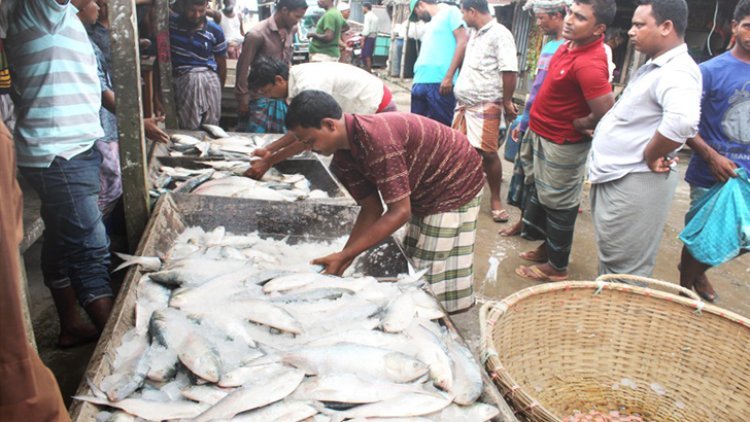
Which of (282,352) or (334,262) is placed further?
(334,262)

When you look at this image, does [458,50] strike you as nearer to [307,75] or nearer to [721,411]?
[307,75]

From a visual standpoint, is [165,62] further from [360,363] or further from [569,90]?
[360,363]

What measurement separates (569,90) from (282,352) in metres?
3.06

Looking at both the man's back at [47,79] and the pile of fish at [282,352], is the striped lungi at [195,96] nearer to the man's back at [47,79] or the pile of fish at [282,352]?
the man's back at [47,79]

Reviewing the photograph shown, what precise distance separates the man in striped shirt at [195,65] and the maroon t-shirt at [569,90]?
358 centimetres

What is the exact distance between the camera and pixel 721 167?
11.1ft

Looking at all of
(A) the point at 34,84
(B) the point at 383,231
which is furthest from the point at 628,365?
(A) the point at 34,84

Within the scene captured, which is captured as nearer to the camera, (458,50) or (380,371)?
(380,371)

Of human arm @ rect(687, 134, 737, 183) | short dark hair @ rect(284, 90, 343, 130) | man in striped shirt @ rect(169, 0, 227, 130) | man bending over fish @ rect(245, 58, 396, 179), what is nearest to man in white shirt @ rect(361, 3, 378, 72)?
man in striped shirt @ rect(169, 0, 227, 130)

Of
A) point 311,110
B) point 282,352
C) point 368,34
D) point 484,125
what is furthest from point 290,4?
point 368,34

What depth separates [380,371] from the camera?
6.19ft

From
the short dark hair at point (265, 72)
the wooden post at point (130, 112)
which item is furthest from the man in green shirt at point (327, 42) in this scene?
the wooden post at point (130, 112)

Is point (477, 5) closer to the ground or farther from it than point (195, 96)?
farther from it

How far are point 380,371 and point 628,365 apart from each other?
1618 millimetres
